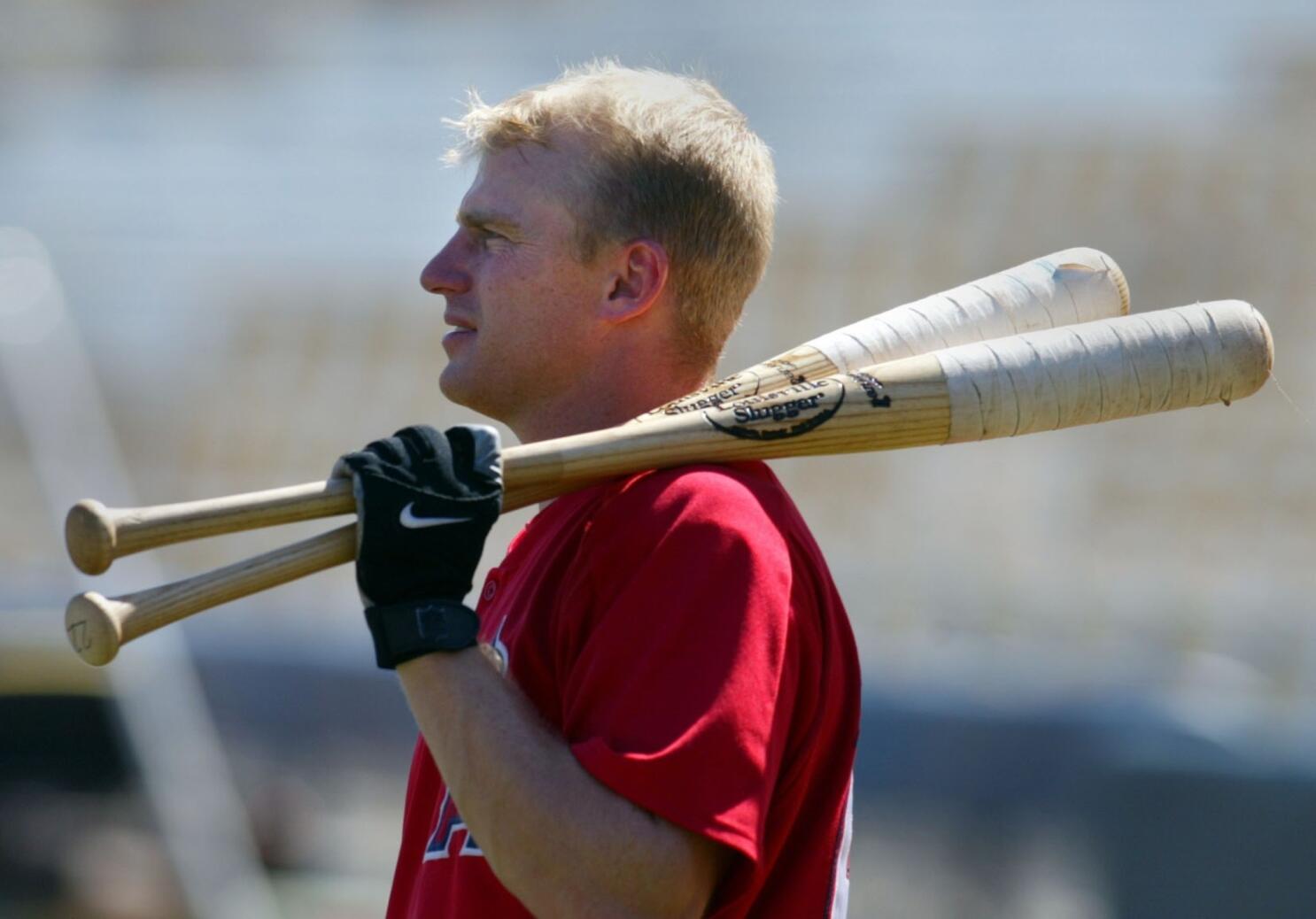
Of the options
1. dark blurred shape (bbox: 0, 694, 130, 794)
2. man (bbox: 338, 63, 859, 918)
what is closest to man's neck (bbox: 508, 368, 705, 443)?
man (bbox: 338, 63, 859, 918)

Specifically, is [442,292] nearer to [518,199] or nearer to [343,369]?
[518,199]

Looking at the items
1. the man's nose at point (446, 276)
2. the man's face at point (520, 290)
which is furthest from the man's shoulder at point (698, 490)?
the man's nose at point (446, 276)

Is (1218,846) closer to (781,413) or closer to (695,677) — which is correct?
(781,413)

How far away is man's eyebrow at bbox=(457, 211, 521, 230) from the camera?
191 centimetres

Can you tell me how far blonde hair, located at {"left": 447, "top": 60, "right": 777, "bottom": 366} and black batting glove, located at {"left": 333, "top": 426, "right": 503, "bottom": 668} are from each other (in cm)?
43

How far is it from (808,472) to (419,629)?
6520 millimetres

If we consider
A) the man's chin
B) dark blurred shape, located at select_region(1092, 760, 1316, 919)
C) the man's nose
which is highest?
the man's nose

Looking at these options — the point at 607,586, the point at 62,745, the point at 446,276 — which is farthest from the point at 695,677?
the point at 62,745

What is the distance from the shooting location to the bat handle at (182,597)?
60.6 inches

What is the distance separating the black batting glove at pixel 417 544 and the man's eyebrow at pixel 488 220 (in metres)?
0.41

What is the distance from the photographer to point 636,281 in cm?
192

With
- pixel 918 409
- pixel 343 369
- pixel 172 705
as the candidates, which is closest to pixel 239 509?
pixel 918 409

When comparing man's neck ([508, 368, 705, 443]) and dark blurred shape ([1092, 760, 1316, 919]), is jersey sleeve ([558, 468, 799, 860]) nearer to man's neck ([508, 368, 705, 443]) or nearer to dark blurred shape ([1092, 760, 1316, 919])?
man's neck ([508, 368, 705, 443])

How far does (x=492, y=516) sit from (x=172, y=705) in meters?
4.61
